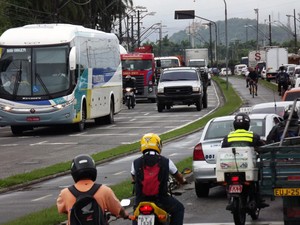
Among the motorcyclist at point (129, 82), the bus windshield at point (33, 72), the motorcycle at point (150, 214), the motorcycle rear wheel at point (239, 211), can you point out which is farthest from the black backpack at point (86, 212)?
the motorcyclist at point (129, 82)

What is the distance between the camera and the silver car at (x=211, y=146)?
16891 millimetres

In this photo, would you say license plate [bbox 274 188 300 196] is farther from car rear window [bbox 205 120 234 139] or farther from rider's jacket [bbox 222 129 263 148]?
car rear window [bbox 205 120 234 139]

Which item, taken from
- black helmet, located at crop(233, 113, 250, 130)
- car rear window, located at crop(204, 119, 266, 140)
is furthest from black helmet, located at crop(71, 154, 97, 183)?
car rear window, located at crop(204, 119, 266, 140)

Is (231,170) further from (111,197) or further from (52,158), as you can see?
(52,158)

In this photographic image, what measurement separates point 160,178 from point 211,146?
724cm

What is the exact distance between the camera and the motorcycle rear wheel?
13234 millimetres

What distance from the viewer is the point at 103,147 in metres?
29.7

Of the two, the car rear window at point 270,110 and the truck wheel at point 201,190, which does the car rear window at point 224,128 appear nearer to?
the truck wheel at point 201,190

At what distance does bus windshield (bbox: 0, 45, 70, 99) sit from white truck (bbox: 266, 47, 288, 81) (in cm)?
5833

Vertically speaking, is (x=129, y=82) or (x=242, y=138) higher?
(x=242, y=138)

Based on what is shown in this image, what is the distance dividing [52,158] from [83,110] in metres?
9.77

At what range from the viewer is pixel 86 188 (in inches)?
306

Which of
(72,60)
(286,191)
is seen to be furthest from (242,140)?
(72,60)

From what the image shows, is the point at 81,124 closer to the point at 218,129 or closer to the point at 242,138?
the point at 218,129
